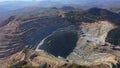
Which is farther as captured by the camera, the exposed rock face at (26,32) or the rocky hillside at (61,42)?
the exposed rock face at (26,32)

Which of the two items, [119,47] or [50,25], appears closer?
[119,47]

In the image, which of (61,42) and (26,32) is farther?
(26,32)

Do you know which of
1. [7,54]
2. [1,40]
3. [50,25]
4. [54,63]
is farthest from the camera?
[50,25]

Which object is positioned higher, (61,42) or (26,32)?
(26,32)

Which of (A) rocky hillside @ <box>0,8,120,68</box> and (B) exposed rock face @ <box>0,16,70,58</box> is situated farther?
(B) exposed rock face @ <box>0,16,70,58</box>

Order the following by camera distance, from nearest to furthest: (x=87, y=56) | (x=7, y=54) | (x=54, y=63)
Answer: (x=54, y=63), (x=87, y=56), (x=7, y=54)

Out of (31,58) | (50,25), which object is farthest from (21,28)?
(31,58)

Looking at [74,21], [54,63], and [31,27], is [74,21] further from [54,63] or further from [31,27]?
[54,63]
